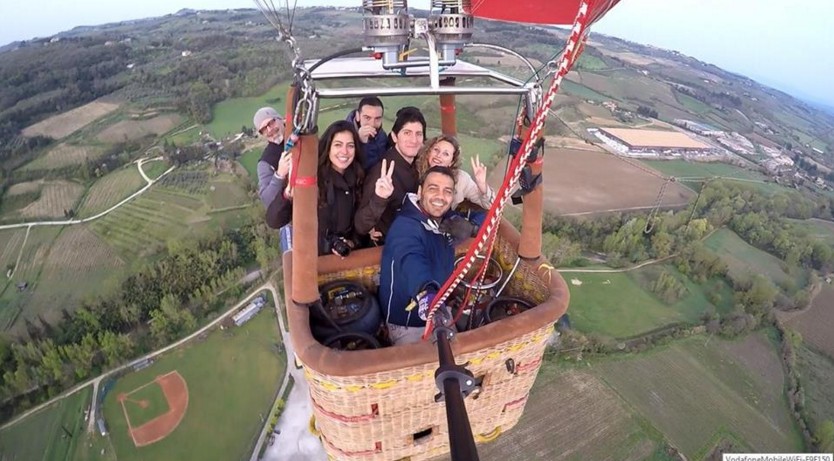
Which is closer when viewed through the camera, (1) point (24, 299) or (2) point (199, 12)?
(1) point (24, 299)

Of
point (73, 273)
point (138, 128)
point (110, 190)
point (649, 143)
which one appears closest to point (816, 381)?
point (649, 143)

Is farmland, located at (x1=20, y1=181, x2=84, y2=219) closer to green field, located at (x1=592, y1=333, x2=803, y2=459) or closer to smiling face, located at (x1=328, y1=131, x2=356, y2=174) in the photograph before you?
green field, located at (x1=592, y1=333, x2=803, y2=459)

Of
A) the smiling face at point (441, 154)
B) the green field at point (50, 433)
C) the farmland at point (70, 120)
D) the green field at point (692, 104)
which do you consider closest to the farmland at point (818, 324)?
the smiling face at point (441, 154)

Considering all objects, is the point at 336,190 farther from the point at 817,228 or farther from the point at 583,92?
the point at 583,92

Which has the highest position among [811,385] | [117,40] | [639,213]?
[117,40]

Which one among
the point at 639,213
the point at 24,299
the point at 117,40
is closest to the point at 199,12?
the point at 117,40

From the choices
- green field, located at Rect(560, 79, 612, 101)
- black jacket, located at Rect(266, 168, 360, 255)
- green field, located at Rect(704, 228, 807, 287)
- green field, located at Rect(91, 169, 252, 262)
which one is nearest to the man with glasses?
black jacket, located at Rect(266, 168, 360, 255)

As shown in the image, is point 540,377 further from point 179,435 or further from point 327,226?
point 327,226

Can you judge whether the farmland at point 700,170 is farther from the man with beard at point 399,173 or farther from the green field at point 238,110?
the man with beard at point 399,173
